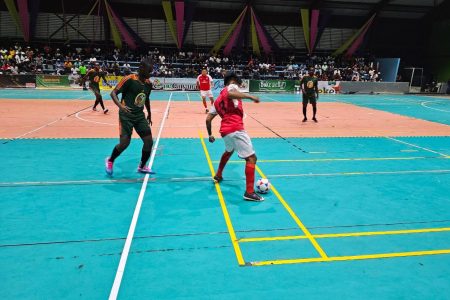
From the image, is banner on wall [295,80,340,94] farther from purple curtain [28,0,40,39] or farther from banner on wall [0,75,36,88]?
purple curtain [28,0,40,39]

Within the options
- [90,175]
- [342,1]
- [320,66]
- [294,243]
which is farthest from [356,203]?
[342,1]

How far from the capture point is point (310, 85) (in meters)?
13.1

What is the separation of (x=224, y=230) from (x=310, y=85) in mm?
9499

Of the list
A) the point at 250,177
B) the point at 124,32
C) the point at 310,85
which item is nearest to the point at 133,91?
the point at 250,177

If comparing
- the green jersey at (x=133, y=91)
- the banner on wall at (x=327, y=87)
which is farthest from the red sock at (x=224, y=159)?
the banner on wall at (x=327, y=87)

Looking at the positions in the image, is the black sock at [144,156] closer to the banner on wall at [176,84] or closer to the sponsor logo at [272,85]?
the banner on wall at [176,84]

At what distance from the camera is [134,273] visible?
12.5ft

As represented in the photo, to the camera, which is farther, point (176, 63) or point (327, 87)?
point (176, 63)

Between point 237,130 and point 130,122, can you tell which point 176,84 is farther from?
point 237,130

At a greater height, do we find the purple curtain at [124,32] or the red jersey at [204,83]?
the purple curtain at [124,32]

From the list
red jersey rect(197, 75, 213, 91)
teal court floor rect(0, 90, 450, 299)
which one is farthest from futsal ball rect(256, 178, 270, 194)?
red jersey rect(197, 75, 213, 91)

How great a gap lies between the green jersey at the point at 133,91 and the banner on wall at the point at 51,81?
1019 inches

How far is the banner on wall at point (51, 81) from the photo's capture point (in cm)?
2921

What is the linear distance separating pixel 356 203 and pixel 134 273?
3795 mm
